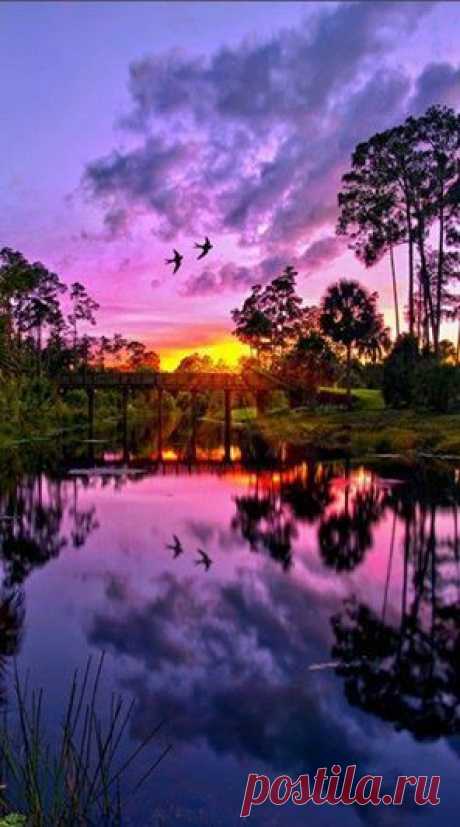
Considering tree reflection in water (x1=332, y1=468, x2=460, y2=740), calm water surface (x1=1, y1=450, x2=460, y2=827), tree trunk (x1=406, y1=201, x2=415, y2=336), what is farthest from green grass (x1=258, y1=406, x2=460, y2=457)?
tree reflection in water (x1=332, y1=468, x2=460, y2=740)

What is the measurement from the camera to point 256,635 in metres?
12.5

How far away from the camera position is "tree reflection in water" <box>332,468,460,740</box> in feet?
31.2

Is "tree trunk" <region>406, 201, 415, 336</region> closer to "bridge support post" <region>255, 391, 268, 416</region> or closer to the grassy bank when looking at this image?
the grassy bank

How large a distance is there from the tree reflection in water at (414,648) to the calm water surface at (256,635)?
0.12 feet

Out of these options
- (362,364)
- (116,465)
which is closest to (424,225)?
(116,465)

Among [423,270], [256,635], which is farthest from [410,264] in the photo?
[256,635]

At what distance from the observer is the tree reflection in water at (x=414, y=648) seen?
950cm

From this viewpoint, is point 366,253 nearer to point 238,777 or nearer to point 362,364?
point 362,364

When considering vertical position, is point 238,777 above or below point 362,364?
below

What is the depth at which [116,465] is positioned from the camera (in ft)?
134

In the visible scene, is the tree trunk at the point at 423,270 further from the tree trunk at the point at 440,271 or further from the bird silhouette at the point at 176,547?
the bird silhouette at the point at 176,547

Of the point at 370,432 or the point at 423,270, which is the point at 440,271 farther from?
the point at 370,432

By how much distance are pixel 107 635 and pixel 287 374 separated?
214 ft

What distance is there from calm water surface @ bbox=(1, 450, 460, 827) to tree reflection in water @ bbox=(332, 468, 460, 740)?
4cm
